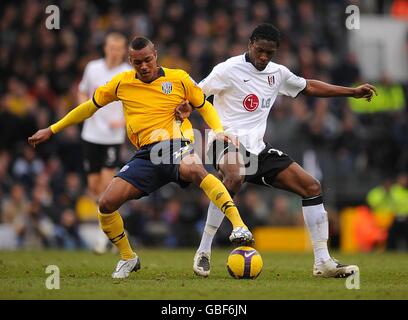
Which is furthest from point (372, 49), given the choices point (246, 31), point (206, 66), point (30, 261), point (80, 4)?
point (30, 261)

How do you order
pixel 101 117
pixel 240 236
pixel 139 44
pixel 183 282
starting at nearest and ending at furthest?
pixel 240 236, pixel 183 282, pixel 139 44, pixel 101 117

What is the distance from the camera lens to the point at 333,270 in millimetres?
9258

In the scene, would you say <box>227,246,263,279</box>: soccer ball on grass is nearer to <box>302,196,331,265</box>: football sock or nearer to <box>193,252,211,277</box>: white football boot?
<box>193,252,211,277</box>: white football boot

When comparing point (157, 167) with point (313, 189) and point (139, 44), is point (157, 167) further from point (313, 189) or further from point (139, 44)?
point (313, 189)

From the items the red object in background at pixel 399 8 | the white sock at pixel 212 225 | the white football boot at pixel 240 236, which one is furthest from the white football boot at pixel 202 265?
the red object in background at pixel 399 8

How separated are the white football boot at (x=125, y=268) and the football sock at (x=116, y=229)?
51mm

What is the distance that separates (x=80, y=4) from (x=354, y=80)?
21.8 ft

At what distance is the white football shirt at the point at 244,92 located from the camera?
982cm

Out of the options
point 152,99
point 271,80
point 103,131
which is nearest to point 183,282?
point 152,99

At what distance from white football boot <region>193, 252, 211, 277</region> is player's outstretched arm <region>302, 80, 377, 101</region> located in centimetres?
207

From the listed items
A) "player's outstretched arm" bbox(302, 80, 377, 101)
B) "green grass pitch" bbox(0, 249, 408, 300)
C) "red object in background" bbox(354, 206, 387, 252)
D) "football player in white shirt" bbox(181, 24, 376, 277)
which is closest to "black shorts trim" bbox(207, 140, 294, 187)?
"football player in white shirt" bbox(181, 24, 376, 277)

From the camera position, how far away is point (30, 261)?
38.2ft

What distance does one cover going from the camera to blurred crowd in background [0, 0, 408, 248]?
1792cm

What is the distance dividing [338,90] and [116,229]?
2749mm
